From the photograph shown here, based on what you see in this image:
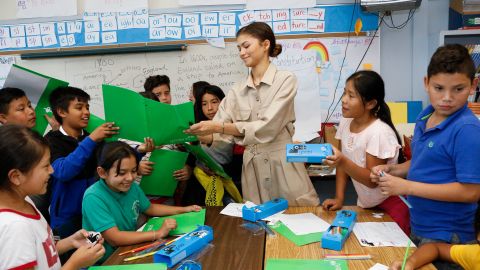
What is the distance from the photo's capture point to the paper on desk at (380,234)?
4.83ft

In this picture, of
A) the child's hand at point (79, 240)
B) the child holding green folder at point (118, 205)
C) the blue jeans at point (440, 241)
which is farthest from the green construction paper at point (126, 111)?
the blue jeans at point (440, 241)

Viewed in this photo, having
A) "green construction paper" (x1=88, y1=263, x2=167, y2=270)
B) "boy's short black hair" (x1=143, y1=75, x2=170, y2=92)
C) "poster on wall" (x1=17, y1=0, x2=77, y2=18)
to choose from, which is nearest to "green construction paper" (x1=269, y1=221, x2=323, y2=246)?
"green construction paper" (x1=88, y1=263, x2=167, y2=270)

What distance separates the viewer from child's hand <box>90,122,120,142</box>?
6.23 ft

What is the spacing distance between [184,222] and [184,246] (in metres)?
0.34

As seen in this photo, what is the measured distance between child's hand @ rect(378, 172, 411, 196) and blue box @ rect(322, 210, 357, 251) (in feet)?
0.72

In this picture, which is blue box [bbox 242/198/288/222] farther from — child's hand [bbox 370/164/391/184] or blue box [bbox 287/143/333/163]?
child's hand [bbox 370/164/391/184]

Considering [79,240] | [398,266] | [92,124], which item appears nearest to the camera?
[398,266]

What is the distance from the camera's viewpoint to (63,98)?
2.17 m

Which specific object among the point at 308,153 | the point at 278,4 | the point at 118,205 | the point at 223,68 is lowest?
the point at 118,205

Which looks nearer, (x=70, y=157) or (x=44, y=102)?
(x=70, y=157)

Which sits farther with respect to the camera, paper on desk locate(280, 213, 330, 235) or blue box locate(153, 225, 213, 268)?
paper on desk locate(280, 213, 330, 235)

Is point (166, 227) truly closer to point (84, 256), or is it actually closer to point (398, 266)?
point (84, 256)

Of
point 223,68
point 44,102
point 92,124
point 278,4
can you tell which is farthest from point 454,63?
point 223,68

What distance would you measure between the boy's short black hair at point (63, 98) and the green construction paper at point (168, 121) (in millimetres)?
584
